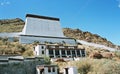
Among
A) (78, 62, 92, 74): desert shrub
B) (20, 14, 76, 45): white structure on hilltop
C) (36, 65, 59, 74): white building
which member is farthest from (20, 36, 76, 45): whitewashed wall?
(78, 62, 92, 74): desert shrub

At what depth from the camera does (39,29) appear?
68.5 meters

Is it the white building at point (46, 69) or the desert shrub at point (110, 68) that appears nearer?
the white building at point (46, 69)

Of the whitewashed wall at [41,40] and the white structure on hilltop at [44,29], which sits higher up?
the white structure on hilltop at [44,29]

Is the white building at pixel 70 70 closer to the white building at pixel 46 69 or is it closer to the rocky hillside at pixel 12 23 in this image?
the white building at pixel 46 69

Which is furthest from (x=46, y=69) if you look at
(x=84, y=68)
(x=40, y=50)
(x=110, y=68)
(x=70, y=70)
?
(x=40, y=50)

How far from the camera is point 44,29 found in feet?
228

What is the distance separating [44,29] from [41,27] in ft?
3.77

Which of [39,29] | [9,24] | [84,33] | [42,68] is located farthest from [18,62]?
[9,24]

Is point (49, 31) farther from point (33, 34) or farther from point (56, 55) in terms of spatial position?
point (56, 55)

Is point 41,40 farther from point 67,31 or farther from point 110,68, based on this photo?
point 67,31

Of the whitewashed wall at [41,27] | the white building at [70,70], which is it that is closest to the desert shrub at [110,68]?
the white building at [70,70]

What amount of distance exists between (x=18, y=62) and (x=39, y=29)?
1288 inches

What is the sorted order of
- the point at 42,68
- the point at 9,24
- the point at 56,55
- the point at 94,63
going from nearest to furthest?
the point at 42,68 → the point at 94,63 → the point at 56,55 → the point at 9,24

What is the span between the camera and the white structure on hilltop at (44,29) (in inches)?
2530
